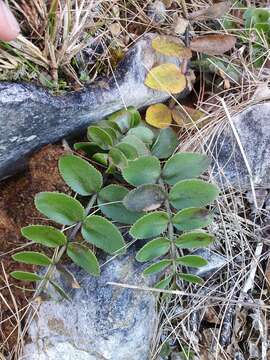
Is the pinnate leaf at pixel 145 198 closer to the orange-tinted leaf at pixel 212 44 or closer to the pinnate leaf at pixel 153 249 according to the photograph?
the pinnate leaf at pixel 153 249

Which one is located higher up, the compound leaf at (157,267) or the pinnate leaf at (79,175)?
the pinnate leaf at (79,175)

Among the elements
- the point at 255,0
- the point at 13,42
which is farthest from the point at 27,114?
the point at 255,0

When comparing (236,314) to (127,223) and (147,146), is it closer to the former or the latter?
(127,223)

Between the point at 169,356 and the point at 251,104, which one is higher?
the point at 251,104

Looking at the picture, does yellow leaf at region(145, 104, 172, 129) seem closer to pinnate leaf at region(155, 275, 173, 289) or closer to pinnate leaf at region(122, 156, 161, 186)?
pinnate leaf at region(122, 156, 161, 186)

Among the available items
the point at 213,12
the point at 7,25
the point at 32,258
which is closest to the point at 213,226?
the point at 32,258

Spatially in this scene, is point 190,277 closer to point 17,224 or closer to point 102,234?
point 102,234

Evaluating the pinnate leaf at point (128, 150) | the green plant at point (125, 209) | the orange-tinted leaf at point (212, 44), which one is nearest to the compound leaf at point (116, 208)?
the green plant at point (125, 209)
